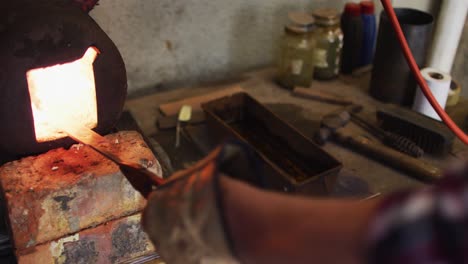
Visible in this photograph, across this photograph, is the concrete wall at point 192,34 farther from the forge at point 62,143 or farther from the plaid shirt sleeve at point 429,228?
the plaid shirt sleeve at point 429,228

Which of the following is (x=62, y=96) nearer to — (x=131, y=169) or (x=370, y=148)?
(x=131, y=169)

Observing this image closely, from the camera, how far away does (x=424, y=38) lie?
1664 mm

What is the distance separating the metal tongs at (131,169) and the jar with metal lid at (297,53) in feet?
2.80

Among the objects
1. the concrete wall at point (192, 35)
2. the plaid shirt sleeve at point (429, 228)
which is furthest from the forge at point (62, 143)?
the plaid shirt sleeve at point (429, 228)

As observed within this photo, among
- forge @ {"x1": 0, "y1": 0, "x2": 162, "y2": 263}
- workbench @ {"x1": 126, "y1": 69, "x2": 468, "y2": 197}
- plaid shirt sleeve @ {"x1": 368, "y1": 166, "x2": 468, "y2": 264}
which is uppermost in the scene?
plaid shirt sleeve @ {"x1": 368, "y1": 166, "x2": 468, "y2": 264}

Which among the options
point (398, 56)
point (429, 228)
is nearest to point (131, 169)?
point (429, 228)

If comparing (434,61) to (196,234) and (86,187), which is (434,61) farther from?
(196,234)

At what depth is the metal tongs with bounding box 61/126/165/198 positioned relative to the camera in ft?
2.71

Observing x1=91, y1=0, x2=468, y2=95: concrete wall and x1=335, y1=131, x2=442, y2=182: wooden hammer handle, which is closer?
x1=335, y1=131, x2=442, y2=182: wooden hammer handle

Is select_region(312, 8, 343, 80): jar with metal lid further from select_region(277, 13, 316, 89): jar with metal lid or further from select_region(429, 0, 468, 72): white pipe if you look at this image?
select_region(429, 0, 468, 72): white pipe

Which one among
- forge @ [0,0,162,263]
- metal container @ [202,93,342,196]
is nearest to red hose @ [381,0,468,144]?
metal container @ [202,93,342,196]

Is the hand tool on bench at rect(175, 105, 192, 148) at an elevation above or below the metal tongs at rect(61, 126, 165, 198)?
below

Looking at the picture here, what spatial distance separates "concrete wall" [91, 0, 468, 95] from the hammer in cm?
50

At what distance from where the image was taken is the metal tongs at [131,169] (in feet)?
2.71
